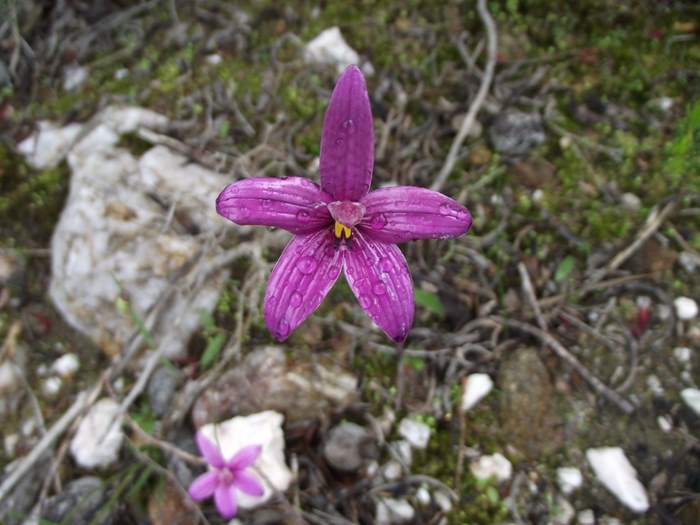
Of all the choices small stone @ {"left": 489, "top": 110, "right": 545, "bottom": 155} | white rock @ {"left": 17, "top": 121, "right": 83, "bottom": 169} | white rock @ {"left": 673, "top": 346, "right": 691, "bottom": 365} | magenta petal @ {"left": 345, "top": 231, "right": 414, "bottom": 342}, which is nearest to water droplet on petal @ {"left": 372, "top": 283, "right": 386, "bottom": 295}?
magenta petal @ {"left": 345, "top": 231, "right": 414, "bottom": 342}

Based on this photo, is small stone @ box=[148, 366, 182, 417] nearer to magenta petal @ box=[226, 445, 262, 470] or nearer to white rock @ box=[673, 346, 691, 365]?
magenta petal @ box=[226, 445, 262, 470]

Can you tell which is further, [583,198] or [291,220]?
[583,198]

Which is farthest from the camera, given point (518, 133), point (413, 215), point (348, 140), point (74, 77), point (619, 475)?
point (74, 77)

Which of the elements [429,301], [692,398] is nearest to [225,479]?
[429,301]

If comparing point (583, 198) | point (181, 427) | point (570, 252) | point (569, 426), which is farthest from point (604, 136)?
point (181, 427)

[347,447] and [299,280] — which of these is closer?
[299,280]

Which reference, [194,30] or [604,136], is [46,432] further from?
[604,136]

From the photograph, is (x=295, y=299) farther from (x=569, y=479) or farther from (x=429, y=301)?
(x=569, y=479)

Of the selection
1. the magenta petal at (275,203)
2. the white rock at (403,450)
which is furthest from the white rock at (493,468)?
the magenta petal at (275,203)
